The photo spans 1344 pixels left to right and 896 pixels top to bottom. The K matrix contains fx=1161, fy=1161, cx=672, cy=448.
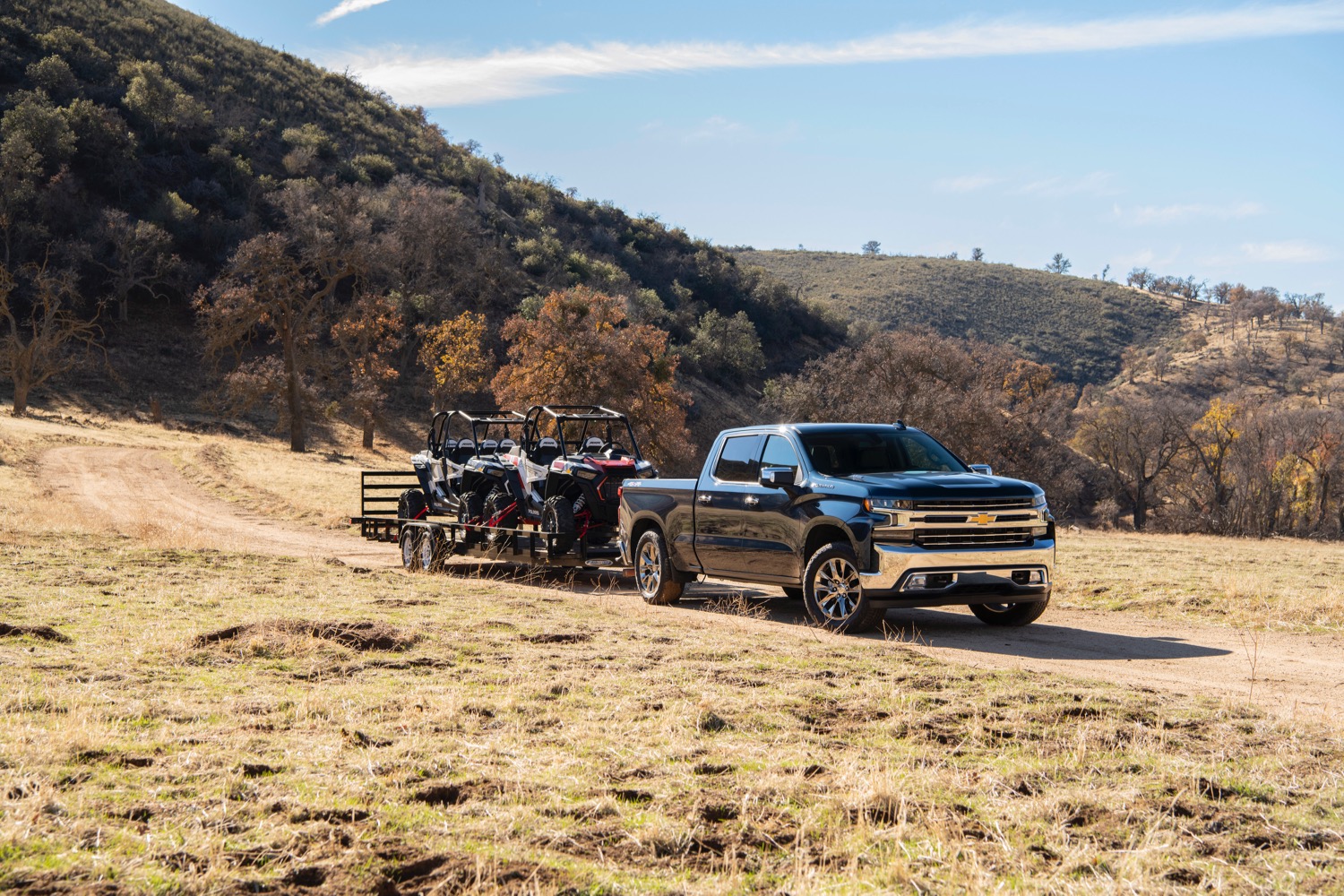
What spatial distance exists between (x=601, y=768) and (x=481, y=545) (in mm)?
10832

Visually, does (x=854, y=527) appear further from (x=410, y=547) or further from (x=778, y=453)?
(x=410, y=547)

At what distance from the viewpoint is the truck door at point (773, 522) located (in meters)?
11.4

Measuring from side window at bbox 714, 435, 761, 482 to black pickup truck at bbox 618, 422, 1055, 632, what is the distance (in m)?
0.02

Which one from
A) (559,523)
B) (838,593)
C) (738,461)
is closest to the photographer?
(838,593)

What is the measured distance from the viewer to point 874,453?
469 inches

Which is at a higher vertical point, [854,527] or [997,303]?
[997,303]

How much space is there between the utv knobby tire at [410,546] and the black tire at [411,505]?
0.62 metres

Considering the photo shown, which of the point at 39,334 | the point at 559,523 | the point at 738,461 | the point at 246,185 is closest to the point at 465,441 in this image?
the point at 559,523

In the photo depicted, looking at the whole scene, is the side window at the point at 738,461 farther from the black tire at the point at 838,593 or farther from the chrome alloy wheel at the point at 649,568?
the black tire at the point at 838,593

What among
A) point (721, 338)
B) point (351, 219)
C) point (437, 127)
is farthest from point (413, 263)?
point (437, 127)

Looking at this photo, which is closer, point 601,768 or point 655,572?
point 601,768

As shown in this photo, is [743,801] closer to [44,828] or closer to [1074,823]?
[1074,823]

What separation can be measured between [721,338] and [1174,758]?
70410 mm

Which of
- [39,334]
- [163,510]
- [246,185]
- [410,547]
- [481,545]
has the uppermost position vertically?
[246,185]
